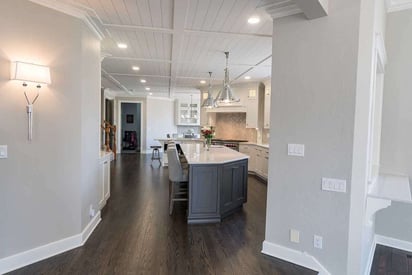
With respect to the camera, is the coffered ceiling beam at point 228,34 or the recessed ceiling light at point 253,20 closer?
the recessed ceiling light at point 253,20

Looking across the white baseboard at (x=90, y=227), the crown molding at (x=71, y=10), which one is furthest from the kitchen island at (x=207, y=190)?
the crown molding at (x=71, y=10)

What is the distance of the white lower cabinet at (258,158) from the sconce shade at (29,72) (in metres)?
4.95

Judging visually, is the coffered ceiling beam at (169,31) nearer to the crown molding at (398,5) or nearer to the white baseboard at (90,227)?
the crown molding at (398,5)

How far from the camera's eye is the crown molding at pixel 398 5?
10.5 feet

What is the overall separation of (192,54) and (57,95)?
105 inches

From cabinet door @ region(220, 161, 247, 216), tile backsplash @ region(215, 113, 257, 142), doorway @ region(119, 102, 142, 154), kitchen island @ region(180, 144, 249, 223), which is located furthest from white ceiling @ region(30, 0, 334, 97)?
doorway @ region(119, 102, 142, 154)

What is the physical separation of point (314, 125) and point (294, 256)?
1388mm

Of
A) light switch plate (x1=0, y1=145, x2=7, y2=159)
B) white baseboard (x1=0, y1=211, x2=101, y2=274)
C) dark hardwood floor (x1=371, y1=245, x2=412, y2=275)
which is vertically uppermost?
light switch plate (x1=0, y1=145, x2=7, y2=159)

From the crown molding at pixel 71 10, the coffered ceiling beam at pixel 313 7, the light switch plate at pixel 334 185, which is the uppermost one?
the crown molding at pixel 71 10

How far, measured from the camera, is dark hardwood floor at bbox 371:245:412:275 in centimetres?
276

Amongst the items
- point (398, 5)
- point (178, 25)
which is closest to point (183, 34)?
point (178, 25)

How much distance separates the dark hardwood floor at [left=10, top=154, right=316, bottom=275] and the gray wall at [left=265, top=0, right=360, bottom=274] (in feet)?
1.36

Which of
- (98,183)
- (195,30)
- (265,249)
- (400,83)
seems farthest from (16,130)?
(400,83)

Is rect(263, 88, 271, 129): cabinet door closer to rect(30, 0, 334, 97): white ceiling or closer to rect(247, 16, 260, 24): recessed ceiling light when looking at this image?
rect(30, 0, 334, 97): white ceiling
